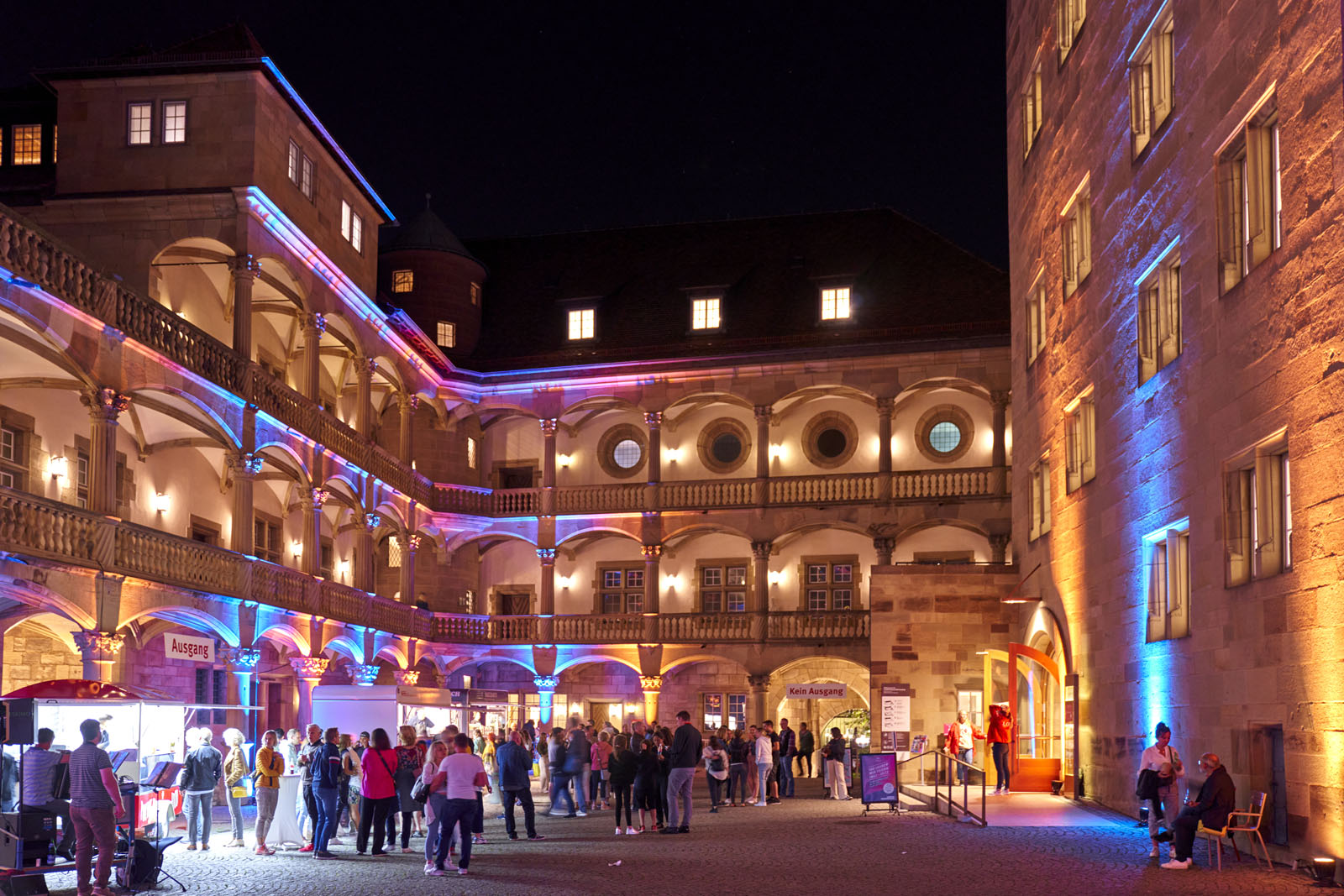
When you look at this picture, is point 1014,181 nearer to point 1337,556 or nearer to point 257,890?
point 1337,556

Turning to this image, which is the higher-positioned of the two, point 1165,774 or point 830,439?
point 830,439

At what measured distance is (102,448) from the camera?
2283 cm

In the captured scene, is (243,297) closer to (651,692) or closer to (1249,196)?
(651,692)

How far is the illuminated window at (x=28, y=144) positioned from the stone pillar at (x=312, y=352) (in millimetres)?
6183

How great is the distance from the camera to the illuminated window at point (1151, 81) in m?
18.3

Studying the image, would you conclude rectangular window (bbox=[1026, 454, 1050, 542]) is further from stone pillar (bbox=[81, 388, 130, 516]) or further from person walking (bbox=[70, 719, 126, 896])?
person walking (bbox=[70, 719, 126, 896])

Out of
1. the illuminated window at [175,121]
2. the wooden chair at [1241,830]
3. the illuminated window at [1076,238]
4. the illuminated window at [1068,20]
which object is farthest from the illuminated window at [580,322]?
the wooden chair at [1241,830]

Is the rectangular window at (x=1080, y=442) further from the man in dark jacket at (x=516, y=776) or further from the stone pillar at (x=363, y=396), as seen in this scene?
the stone pillar at (x=363, y=396)

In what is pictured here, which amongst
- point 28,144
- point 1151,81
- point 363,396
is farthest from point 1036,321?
point 28,144

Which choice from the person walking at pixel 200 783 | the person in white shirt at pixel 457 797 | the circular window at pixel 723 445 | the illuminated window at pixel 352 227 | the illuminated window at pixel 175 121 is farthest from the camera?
the circular window at pixel 723 445

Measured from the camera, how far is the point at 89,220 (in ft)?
89.9

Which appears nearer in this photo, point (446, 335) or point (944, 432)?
point (944, 432)

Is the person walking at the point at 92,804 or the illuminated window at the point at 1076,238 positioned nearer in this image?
the person walking at the point at 92,804

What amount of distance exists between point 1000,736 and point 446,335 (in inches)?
930
